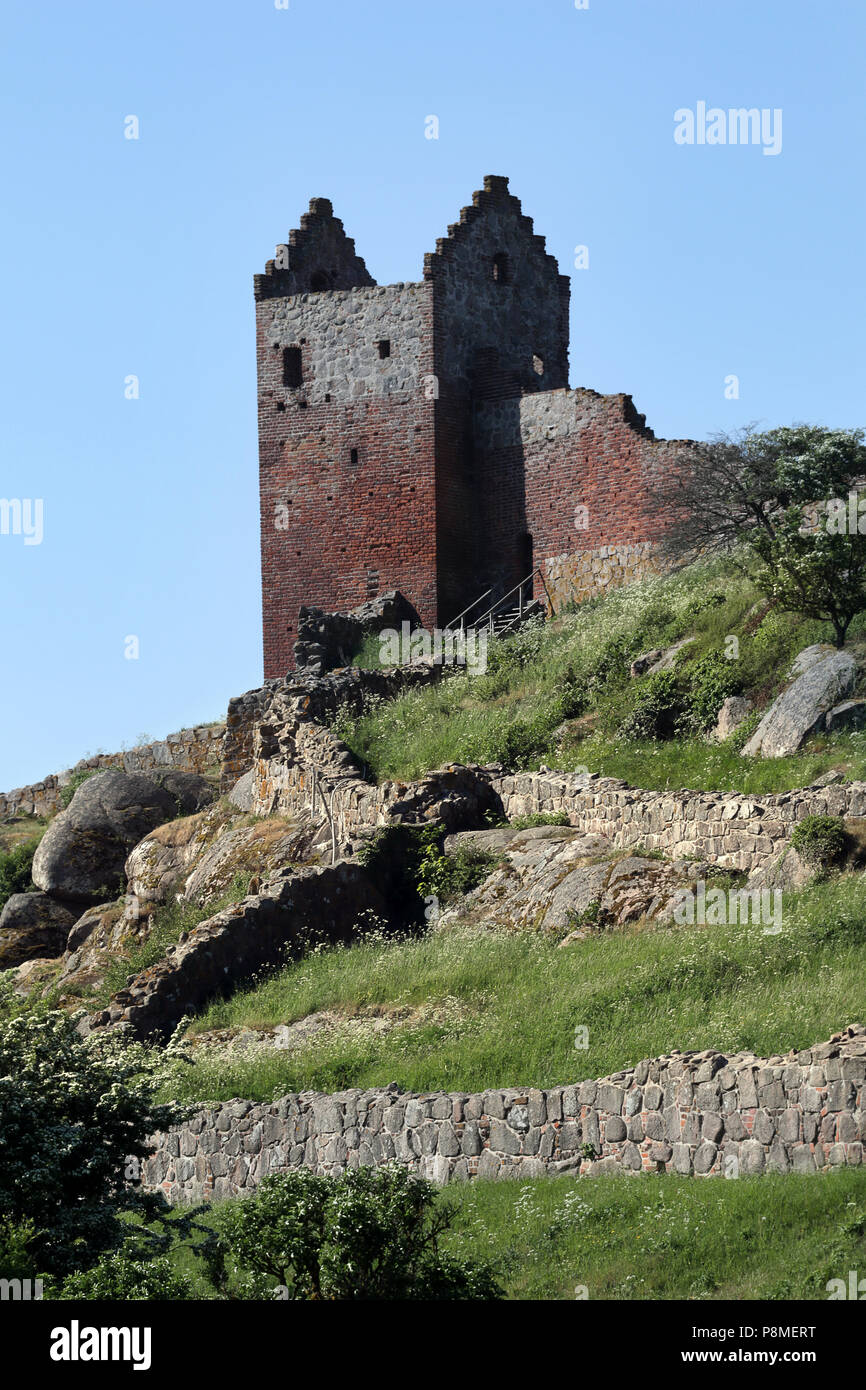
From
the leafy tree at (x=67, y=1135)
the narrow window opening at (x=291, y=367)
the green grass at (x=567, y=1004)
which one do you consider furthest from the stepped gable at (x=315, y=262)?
the leafy tree at (x=67, y=1135)

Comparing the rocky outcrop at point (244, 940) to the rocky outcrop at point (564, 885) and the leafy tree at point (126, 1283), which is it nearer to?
the rocky outcrop at point (564, 885)

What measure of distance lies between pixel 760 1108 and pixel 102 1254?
5.33 meters

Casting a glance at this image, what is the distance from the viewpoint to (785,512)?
32.8 metres

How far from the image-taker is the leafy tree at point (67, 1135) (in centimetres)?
1555

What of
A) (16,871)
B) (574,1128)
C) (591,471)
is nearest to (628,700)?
(591,471)

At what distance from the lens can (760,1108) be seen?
1609cm

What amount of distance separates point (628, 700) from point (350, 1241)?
1775 cm

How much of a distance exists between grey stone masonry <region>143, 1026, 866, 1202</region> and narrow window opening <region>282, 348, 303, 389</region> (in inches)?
990

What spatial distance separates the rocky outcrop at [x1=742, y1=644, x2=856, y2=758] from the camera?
87.1 feet

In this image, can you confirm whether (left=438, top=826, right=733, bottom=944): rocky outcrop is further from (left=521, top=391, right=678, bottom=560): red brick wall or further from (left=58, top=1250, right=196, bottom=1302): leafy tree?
(left=521, top=391, right=678, bottom=560): red brick wall

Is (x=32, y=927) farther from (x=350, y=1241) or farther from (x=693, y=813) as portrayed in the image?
(x=350, y=1241)

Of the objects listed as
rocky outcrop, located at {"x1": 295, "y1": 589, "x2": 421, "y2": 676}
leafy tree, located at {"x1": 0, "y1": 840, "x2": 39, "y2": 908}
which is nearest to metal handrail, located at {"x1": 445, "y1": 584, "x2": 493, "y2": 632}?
rocky outcrop, located at {"x1": 295, "y1": 589, "x2": 421, "y2": 676}
